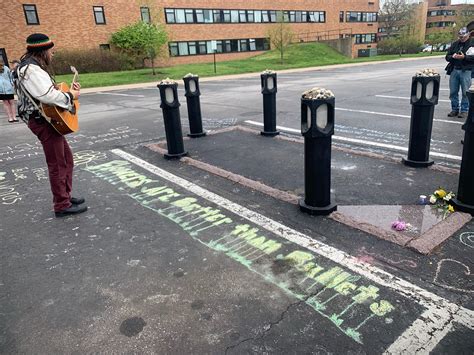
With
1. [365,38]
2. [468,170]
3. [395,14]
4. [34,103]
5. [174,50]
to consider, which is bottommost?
[468,170]

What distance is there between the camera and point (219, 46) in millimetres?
41406

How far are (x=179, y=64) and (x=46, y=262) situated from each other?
123 ft

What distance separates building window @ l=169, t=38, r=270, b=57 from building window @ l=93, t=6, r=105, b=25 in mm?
6939

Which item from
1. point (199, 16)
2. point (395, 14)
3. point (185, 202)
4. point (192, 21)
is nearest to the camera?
point (185, 202)

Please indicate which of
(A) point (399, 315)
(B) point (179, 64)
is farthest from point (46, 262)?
(B) point (179, 64)

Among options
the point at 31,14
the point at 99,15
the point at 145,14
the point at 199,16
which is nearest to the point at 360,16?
the point at 199,16

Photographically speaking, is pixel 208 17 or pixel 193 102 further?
pixel 208 17

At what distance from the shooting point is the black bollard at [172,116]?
5988 millimetres

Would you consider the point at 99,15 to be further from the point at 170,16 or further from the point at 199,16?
the point at 199,16

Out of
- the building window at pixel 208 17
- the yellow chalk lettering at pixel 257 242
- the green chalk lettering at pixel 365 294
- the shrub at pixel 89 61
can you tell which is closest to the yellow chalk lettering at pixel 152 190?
the yellow chalk lettering at pixel 257 242

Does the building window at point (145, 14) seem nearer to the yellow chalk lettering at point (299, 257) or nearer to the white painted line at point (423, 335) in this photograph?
the yellow chalk lettering at point (299, 257)

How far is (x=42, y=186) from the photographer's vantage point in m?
5.35

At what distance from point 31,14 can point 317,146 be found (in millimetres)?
33147

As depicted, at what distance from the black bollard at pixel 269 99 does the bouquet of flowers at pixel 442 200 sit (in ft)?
12.2
